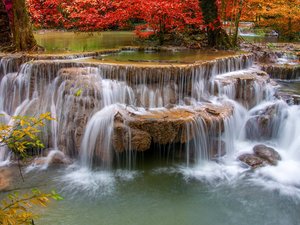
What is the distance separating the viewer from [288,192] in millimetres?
6531

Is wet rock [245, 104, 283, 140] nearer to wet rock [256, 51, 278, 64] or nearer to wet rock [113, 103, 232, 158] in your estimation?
wet rock [113, 103, 232, 158]

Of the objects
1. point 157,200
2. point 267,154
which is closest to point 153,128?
point 157,200

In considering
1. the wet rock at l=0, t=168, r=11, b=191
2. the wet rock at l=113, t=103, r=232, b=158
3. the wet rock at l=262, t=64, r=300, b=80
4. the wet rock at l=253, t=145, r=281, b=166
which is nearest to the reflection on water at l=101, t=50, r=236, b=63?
the wet rock at l=262, t=64, r=300, b=80

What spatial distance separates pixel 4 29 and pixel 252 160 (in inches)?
392

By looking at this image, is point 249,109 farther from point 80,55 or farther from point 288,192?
point 80,55

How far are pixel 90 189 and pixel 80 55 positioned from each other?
4.73m

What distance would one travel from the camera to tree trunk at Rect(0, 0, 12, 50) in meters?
11.3

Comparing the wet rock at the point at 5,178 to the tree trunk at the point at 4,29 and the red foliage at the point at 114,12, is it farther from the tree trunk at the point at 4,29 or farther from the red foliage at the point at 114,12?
the red foliage at the point at 114,12

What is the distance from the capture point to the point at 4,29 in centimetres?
1157

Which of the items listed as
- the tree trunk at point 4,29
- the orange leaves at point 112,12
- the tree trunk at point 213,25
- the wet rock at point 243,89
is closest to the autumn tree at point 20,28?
the tree trunk at point 4,29

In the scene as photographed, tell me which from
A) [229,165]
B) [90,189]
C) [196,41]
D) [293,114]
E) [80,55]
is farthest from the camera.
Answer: [196,41]

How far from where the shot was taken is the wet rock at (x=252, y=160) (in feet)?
24.4

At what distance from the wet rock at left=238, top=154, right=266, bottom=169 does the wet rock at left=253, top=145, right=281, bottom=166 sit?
5.1 inches

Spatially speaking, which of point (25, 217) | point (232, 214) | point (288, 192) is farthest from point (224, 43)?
point (25, 217)
